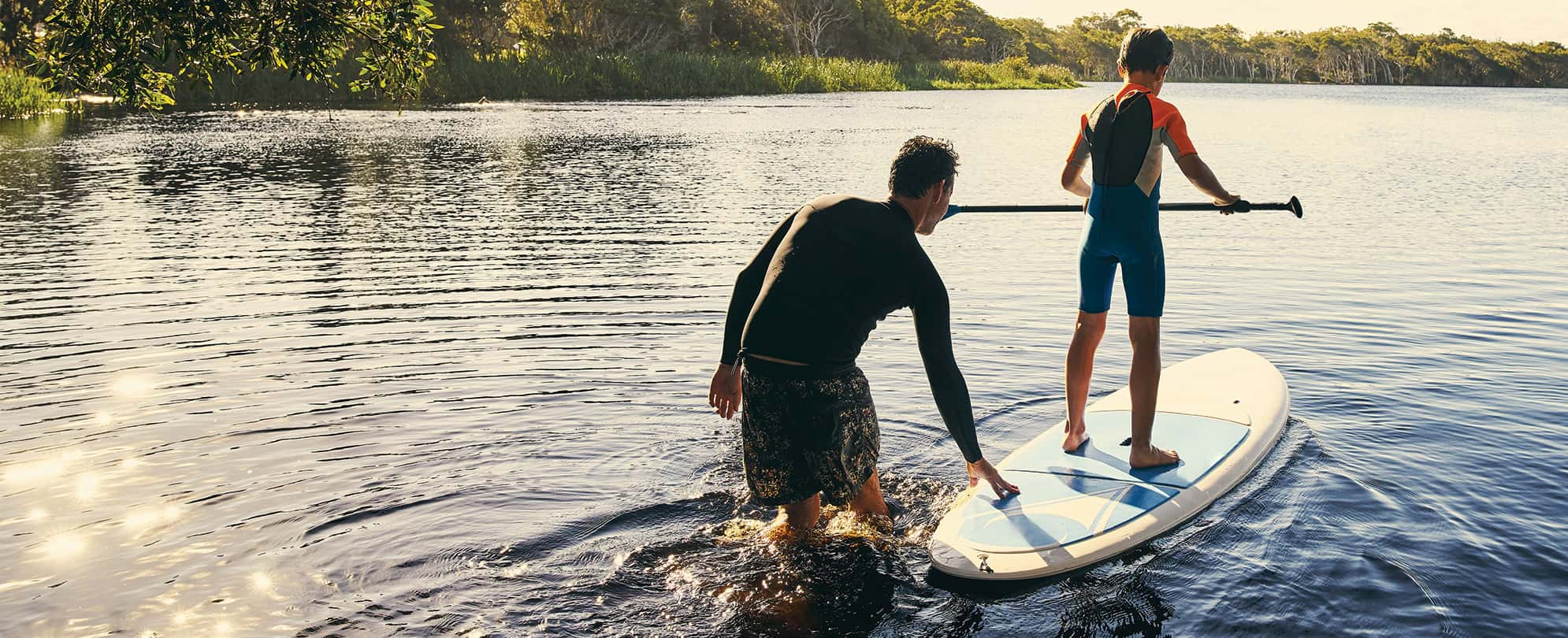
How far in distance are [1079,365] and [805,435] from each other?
2.08 meters

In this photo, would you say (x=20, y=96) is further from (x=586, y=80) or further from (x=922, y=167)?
(x=922, y=167)

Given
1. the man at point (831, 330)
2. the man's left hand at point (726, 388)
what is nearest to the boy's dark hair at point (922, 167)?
the man at point (831, 330)

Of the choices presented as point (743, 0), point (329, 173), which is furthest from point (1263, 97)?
point (329, 173)

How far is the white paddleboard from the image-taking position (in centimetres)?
491

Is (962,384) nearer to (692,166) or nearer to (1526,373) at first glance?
(1526,373)

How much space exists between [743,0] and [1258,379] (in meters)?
77.7

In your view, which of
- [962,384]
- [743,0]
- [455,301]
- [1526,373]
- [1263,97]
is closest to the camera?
[962,384]

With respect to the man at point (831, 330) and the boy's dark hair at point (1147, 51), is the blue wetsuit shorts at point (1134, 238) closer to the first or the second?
the boy's dark hair at point (1147, 51)

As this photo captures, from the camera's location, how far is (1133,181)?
546 centimetres

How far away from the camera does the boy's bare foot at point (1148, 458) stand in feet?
18.8

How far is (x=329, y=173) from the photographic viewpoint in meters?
23.1

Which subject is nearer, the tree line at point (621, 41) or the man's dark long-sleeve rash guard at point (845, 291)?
the man's dark long-sleeve rash guard at point (845, 291)

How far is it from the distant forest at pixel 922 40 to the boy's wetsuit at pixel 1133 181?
204 inches

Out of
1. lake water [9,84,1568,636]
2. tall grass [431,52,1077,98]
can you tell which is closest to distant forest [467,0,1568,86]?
tall grass [431,52,1077,98]
